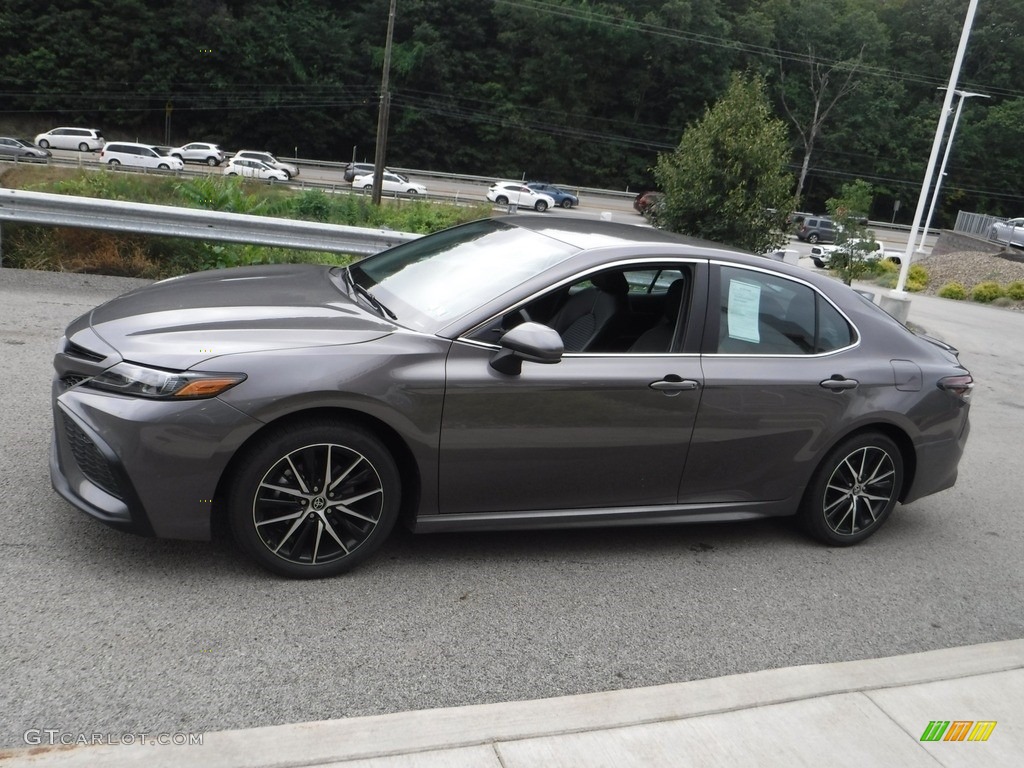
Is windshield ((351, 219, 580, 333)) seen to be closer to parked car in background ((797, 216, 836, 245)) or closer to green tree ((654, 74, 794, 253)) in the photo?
green tree ((654, 74, 794, 253))

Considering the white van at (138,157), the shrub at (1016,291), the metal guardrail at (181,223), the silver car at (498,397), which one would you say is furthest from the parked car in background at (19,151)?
the silver car at (498,397)

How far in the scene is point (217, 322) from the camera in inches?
157

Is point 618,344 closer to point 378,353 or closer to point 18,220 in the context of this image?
point 378,353

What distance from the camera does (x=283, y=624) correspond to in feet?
11.9

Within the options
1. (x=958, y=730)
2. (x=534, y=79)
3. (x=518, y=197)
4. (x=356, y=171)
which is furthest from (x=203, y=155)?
(x=958, y=730)

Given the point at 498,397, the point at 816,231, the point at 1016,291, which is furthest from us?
the point at 816,231

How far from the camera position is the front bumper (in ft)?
11.8

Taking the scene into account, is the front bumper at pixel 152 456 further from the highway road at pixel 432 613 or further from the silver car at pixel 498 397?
the highway road at pixel 432 613

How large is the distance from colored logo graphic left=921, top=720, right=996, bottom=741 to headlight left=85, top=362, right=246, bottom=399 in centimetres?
293

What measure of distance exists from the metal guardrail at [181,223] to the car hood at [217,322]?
4.17m

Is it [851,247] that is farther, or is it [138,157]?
[138,157]

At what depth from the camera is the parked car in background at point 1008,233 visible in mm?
43000

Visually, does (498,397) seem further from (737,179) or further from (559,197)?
(559,197)

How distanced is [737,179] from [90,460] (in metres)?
11.4
